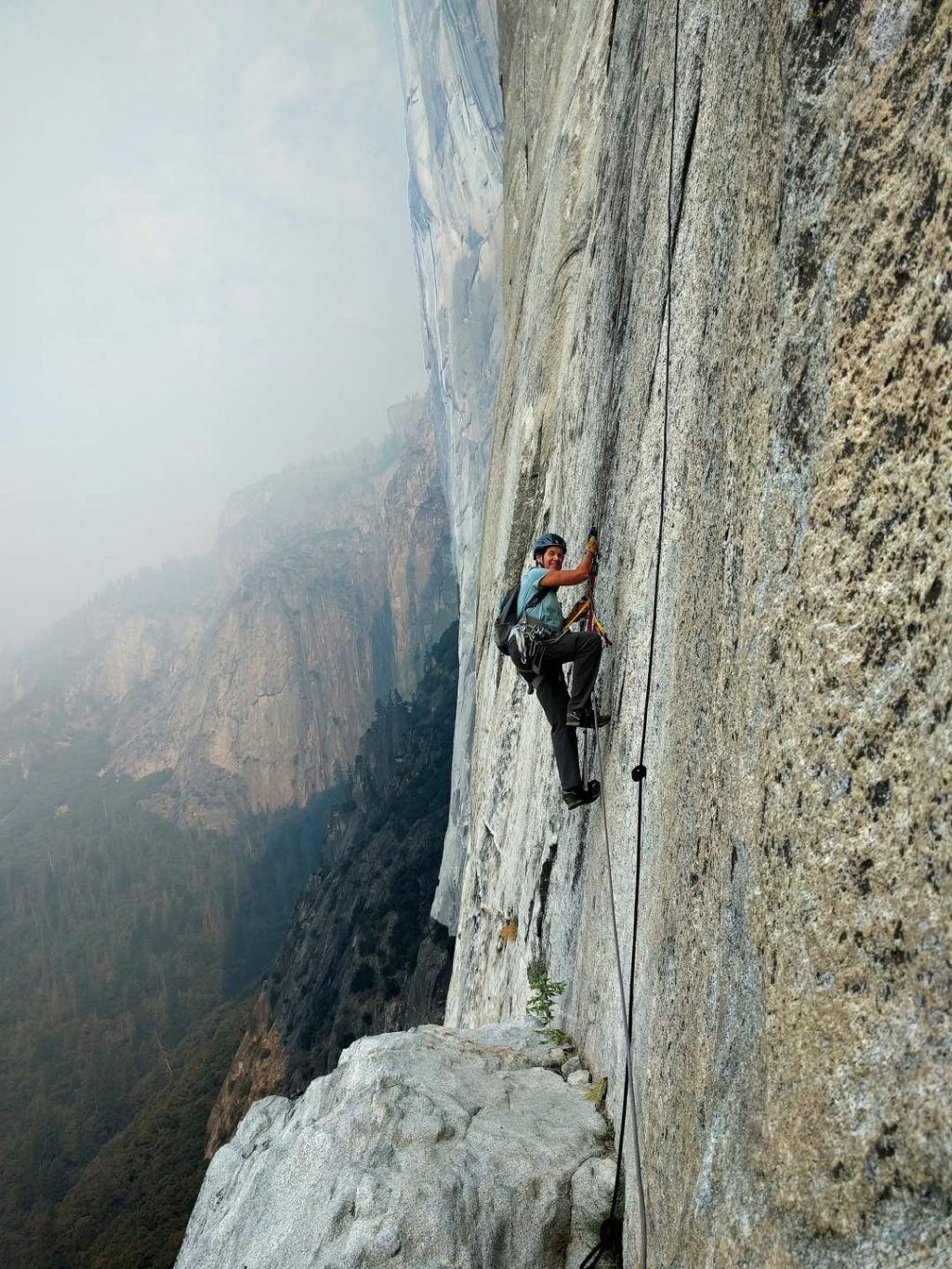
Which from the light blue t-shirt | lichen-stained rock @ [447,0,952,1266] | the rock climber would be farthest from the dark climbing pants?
lichen-stained rock @ [447,0,952,1266]

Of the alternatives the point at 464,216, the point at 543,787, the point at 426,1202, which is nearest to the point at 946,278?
the point at 426,1202

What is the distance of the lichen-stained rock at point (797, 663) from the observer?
5.03ft

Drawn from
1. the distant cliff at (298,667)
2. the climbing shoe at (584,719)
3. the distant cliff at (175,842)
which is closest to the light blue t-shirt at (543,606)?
the climbing shoe at (584,719)

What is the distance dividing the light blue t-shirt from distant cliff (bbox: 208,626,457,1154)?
122 ft

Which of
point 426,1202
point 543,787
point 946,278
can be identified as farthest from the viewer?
point 543,787

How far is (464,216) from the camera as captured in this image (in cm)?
4694

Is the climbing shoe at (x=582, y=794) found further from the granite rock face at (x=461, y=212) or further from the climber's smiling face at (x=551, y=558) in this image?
the granite rock face at (x=461, y=212)

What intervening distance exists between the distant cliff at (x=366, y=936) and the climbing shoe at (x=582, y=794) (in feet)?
120

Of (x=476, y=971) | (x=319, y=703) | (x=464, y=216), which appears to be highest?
(x=464, y=216)

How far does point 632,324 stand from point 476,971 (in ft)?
27.0

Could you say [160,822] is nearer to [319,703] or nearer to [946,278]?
[319,703]

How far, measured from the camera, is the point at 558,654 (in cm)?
514

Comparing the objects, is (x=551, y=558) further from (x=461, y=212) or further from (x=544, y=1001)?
(x=461, y=212)

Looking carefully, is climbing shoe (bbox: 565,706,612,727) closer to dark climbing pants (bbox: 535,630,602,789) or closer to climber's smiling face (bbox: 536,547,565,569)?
dark climbing pants (bbox: 535,630,602,789)
